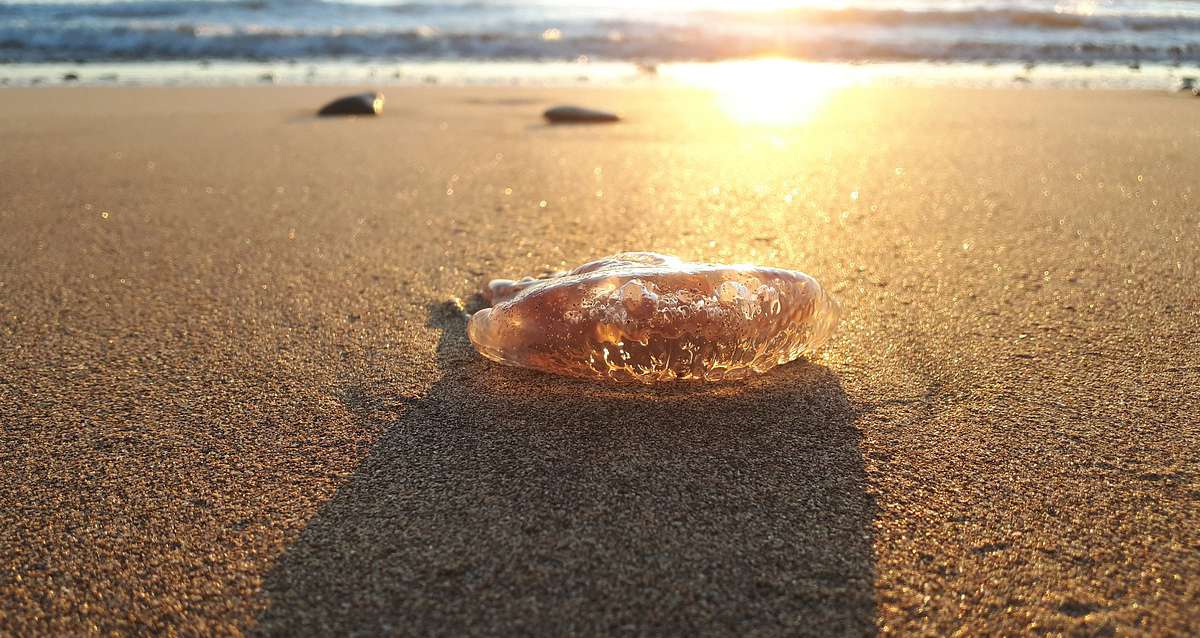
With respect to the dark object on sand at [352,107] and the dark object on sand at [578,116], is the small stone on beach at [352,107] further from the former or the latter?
the dark object on sand at [578,116]

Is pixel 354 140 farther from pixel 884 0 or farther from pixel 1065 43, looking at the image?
pixel 884 0

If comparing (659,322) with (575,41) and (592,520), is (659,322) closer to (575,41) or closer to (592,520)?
(592,520)

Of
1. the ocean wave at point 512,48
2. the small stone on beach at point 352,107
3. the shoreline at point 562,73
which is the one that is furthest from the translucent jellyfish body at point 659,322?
the ocean wave at point 512,48

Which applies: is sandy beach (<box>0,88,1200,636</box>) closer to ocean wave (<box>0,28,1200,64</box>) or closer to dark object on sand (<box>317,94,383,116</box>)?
dark object on sand (<box>317,94,383,116</box>)

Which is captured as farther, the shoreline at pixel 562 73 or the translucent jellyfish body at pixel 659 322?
the shoreline at pixel 562 73

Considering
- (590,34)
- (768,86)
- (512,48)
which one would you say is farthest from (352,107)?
(590,34)
